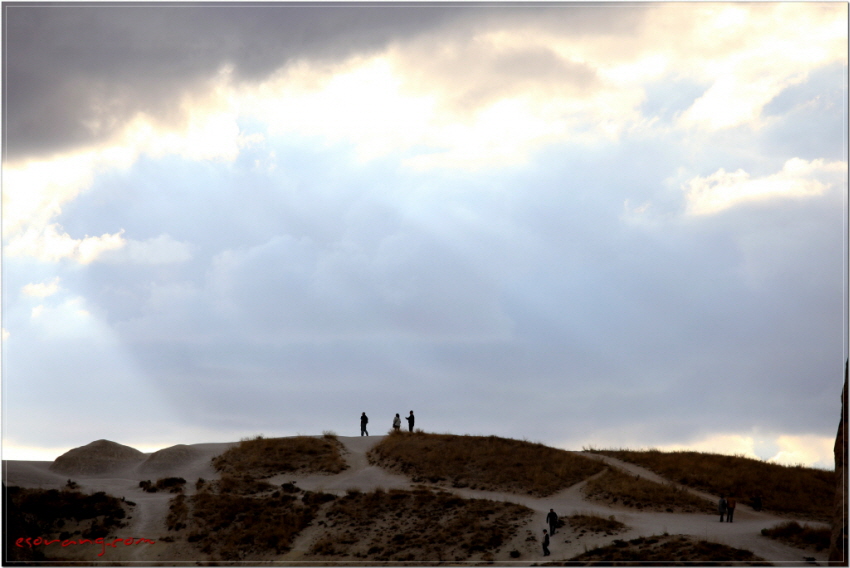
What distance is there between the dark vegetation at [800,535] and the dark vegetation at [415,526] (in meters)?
11.1

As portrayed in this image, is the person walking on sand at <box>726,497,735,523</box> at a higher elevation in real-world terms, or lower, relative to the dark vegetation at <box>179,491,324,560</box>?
higher

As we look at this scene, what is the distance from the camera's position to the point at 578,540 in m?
31.5

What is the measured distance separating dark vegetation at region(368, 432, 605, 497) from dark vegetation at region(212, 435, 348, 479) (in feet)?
10.1

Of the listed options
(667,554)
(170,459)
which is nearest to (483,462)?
(667,554)

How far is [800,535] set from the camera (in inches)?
1205

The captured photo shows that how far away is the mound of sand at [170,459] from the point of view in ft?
153

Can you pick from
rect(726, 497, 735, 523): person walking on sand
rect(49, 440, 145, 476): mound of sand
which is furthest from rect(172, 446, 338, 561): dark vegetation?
rect(726, 497, 735, 523): person walking on sand

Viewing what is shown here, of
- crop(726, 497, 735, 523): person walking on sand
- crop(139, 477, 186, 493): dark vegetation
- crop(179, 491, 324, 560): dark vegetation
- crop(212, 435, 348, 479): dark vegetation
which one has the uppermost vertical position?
crop(212, 435, 348, 479): dark vegetation

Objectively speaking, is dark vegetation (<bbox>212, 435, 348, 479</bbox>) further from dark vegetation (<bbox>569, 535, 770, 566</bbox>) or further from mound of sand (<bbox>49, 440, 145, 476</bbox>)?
dark vegetation (<bbox>569, 535, 770, 566</bbox>)

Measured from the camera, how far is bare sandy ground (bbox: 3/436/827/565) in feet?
101

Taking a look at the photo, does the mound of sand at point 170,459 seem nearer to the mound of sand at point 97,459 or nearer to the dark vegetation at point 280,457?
the mound of sand at point 97,459

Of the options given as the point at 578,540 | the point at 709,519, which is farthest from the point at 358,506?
the point at 709,519
